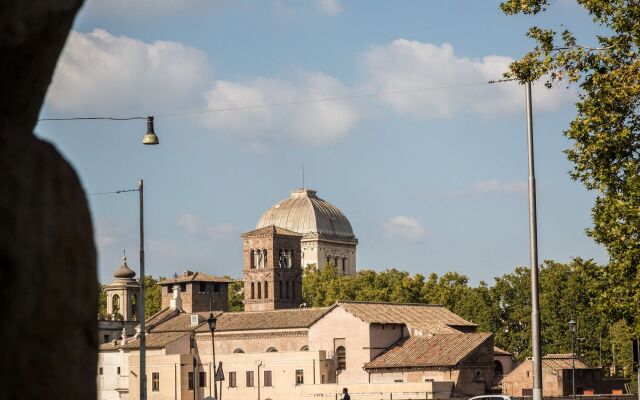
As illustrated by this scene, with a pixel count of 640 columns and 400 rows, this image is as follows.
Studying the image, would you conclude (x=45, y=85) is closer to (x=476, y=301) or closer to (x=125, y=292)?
(x=476, y=301)

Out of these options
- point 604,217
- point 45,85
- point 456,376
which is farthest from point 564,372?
Result: point 45,85

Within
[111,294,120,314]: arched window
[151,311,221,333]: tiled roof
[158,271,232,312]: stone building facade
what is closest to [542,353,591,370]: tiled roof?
[151,311,221,333]: tiled roof

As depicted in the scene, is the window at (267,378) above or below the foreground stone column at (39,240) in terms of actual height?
below

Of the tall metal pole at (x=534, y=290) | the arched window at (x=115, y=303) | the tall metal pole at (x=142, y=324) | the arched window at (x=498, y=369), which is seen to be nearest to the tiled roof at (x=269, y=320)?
the arched window at (x=498, y=369)

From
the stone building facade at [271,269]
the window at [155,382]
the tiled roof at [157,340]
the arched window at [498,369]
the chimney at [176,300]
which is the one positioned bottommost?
the window at [155,382]

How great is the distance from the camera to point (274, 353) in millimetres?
91688

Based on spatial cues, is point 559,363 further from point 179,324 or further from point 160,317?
point 160,317

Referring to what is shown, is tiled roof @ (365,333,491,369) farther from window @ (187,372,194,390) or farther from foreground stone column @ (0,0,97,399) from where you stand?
foreground stone column @ (0,0,97,399)

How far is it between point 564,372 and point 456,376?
1030cm

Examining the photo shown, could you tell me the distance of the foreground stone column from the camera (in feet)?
15.5

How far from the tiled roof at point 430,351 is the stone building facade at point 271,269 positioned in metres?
42.2

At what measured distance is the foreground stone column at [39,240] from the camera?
4.72m

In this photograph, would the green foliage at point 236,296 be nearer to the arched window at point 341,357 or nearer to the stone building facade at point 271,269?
the stone building facade at point 271,269

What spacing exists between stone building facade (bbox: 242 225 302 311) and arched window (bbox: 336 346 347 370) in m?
40.2
